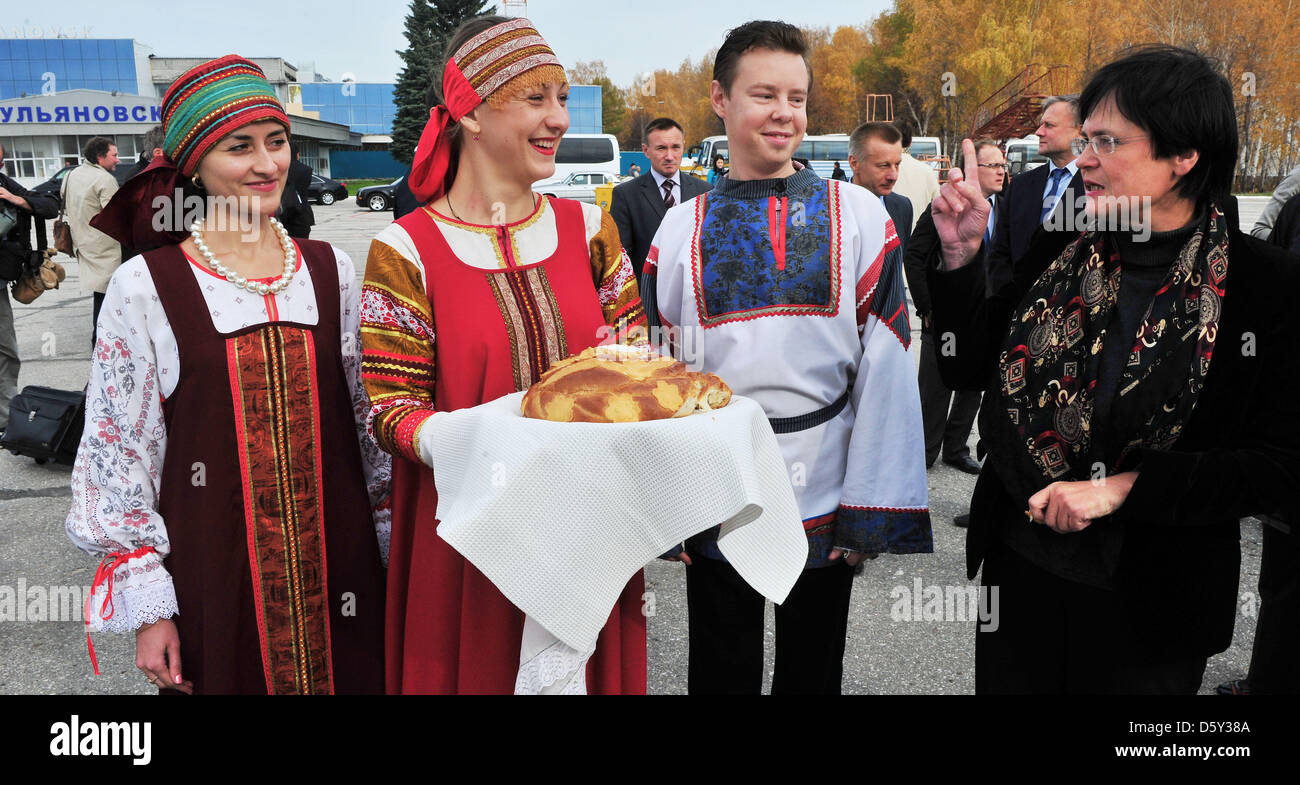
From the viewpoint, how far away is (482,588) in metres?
1.86

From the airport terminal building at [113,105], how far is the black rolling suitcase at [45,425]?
25.6 m

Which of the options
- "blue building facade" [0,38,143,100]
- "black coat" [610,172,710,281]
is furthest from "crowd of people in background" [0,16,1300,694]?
"blue building facade" [0,38,143,100]

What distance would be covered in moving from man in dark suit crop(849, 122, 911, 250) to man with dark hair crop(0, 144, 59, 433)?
253 inches

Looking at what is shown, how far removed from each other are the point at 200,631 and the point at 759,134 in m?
1.82

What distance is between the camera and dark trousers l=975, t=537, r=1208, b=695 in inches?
76.1

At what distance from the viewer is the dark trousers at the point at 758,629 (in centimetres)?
226

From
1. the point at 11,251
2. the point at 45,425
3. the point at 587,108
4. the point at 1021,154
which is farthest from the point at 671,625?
the point at 587,108

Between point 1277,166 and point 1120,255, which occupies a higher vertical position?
point 1277,166

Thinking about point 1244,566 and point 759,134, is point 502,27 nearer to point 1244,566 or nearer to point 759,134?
point 759,134

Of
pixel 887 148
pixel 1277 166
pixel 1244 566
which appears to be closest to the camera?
pixel 1244 566

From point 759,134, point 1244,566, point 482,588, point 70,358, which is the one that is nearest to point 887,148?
point 1244,566

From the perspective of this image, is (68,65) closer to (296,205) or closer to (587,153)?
(587,153)

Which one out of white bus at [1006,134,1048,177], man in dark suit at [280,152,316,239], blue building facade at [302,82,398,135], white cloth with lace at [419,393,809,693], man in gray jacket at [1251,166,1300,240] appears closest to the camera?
white cloth with lace at [419,393,809,693]

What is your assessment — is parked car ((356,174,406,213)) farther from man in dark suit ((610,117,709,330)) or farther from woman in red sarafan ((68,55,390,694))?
woman in red sarafan ((68,55,390,694))
